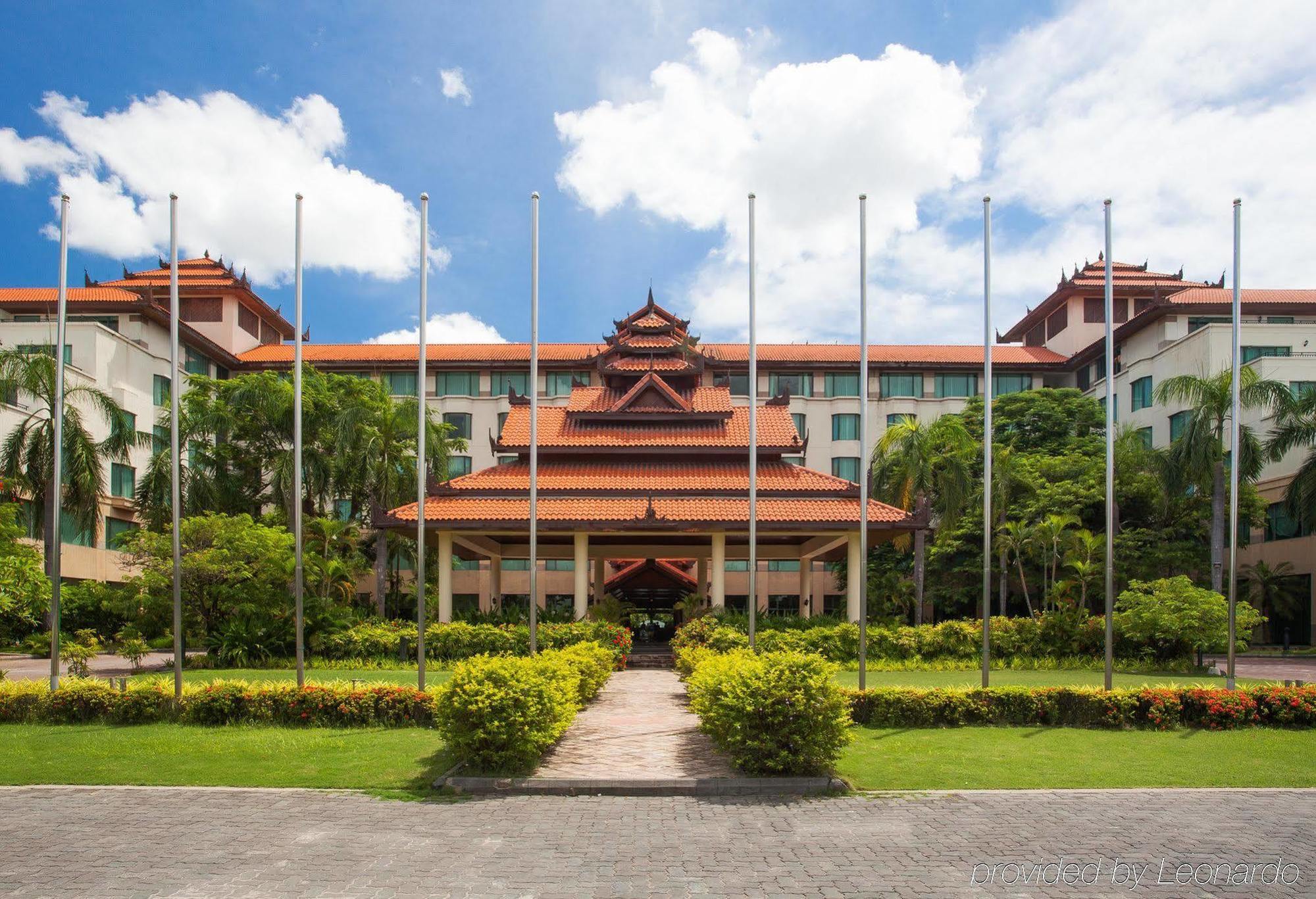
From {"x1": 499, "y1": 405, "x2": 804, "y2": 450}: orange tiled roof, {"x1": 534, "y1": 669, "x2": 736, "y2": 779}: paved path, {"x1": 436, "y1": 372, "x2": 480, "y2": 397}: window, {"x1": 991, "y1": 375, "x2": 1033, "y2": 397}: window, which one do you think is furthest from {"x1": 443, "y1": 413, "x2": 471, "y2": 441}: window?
{"x1": 534, "y1": 669, "x2": 736, "y2": 779}: paved path

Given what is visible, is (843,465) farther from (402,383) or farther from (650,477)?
(650,477)

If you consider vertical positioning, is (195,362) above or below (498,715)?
above

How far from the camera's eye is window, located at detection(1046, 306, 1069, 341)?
5816 cm

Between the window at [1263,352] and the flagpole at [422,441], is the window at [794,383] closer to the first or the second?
the window at [1263,352]

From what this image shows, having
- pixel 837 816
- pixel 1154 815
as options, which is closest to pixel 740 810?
pixel 837 816

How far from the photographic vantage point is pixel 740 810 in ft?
35.9

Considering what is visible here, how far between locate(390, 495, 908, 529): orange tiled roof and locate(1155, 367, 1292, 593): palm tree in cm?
1212

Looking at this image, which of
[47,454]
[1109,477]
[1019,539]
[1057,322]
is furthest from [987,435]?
[1057,322]

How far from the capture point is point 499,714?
12172 millimetres

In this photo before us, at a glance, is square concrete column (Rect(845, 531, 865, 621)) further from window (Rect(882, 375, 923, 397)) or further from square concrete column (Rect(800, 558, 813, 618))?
window (Rect(882, 375, 923, 397))

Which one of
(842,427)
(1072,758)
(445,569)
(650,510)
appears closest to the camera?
(1072,758)

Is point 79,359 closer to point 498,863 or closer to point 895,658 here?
point 895,658

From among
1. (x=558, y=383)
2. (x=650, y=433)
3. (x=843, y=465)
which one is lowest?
(x=843, y=465)

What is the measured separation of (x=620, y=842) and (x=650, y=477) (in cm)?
2158
